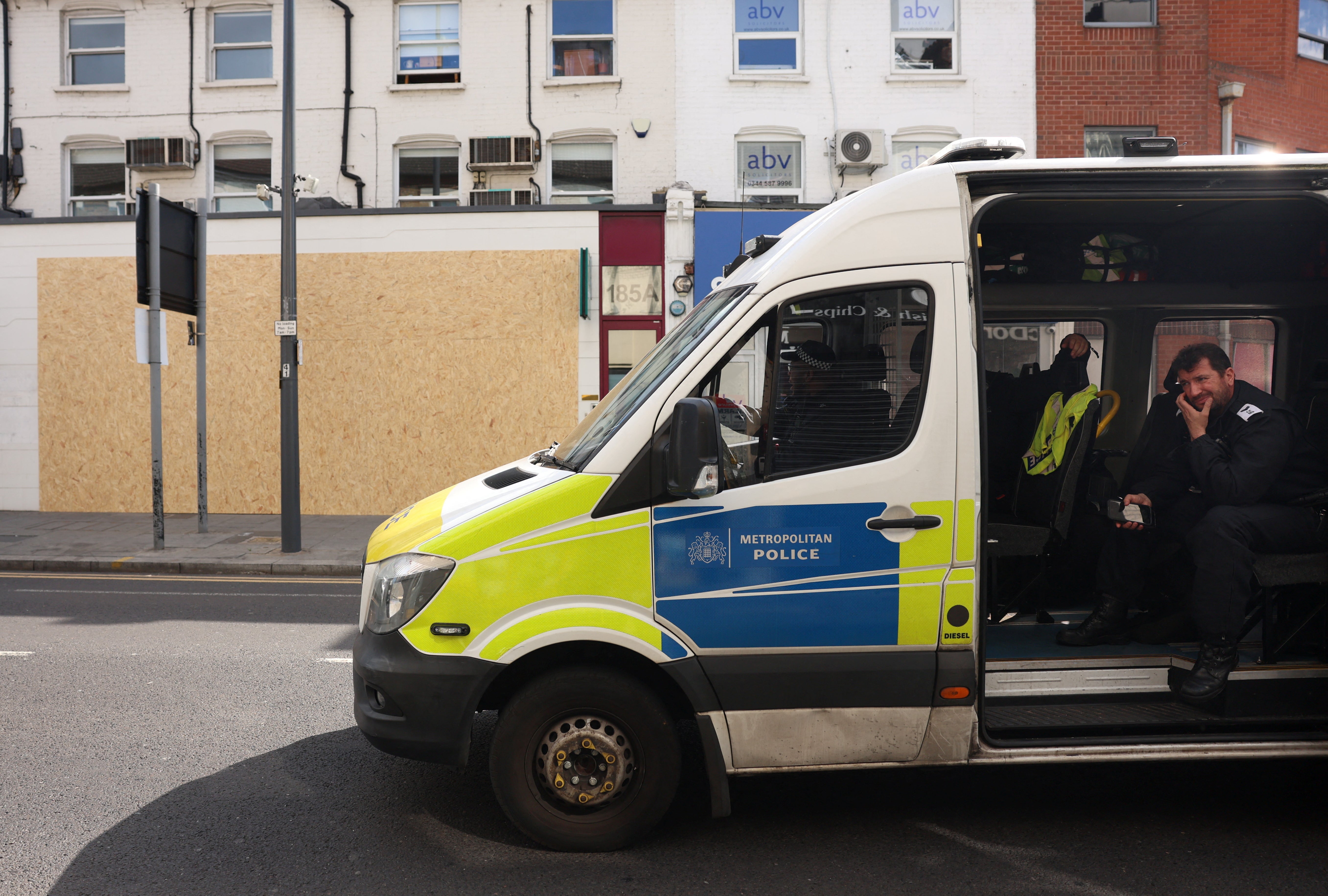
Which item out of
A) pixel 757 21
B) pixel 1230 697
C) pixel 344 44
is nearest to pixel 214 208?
pixel 344 44

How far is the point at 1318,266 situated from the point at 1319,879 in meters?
3.48

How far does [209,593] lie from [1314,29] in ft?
64.3

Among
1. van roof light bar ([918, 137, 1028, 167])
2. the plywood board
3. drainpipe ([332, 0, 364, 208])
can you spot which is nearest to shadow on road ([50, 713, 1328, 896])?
van roof light bar ([918, 137, 1028, 167])

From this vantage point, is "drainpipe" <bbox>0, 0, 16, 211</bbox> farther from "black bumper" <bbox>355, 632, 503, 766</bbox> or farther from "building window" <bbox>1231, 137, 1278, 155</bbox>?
"building window" <bbox>1231, 137, 1278, 155</bbox>

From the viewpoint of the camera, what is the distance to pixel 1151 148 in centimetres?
412

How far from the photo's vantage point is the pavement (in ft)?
37.1

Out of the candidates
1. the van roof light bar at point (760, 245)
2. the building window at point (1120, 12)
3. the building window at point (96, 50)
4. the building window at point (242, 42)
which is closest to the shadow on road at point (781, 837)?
the van roof light bar at point (760, 245)

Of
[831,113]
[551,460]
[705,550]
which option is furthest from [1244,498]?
[831,113]

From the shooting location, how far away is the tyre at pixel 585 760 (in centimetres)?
379

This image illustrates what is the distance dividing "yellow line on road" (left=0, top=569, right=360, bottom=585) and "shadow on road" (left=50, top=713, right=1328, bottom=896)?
6153 millimetres

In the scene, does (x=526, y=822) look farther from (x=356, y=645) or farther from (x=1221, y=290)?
(x=1221, y=290)

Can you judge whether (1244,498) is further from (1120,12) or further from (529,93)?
(1120,12)

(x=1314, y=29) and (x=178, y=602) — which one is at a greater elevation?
(x=1314, y=29)

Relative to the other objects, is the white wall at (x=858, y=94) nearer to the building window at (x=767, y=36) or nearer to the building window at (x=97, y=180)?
the building window at (x=767, y=36)
